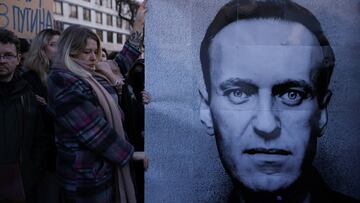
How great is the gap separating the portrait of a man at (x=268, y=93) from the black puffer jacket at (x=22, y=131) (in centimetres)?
110

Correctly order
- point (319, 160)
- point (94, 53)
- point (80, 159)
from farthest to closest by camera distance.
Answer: point (94, 53), point (80, 159), point (319, 160)

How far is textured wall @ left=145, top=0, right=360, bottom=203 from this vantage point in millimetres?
1756

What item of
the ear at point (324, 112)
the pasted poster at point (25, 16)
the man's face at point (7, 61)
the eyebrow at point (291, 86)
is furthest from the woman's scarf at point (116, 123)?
the pasted poster at point (25, 16)

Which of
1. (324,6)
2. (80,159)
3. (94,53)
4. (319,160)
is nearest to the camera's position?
(324,6)

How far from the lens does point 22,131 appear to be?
88.4 inches

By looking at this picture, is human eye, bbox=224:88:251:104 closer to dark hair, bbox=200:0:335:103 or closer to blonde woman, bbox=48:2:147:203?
dark hair, bbox=200:0:335:103

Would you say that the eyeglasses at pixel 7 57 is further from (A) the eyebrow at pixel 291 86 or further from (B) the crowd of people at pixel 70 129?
(A) the eyebrow at pixel 291 86

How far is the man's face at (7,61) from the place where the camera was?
2.17m

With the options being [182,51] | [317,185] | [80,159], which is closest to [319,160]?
[317,185]

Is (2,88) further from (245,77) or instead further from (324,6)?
(324,6)

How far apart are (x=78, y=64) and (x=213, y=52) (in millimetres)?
753

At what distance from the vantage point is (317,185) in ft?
6.22

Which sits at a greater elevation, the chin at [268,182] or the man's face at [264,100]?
the man's face at [264,100]

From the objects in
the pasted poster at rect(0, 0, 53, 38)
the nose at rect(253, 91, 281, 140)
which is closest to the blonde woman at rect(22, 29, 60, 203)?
the pasted poster at rect(0, 0, 53, 38)
